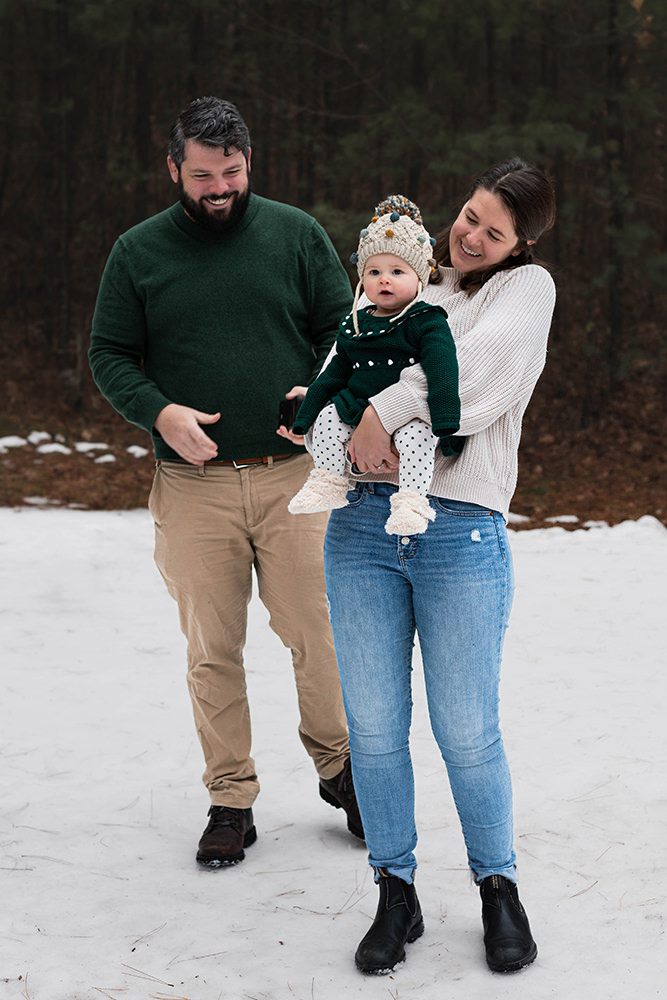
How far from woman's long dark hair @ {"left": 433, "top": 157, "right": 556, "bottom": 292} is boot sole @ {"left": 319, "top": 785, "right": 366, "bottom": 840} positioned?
1876mm

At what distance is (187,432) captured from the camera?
3.13 meters

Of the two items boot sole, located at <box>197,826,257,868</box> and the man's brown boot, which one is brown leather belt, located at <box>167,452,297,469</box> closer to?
the man's brown boot

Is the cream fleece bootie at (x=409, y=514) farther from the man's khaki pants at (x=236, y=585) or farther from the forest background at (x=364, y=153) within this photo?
the forest background at (x=364, y=153)

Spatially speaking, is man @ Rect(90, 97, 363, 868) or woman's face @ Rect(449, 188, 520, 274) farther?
man @ Rect(90, 97, 363, 868)

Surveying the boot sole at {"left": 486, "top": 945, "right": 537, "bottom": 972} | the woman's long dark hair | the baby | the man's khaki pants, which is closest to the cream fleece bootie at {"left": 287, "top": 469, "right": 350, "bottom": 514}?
the baby

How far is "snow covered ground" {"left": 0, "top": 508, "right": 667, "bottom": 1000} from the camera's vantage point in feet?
8.94

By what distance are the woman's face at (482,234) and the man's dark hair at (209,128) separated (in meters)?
0.85

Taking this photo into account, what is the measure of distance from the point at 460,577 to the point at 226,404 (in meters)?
1.15

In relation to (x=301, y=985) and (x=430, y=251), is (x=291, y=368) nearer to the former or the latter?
(x=430, y=251)

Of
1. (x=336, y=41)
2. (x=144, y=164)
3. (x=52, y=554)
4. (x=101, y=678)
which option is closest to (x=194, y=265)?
(x=101, y=678)

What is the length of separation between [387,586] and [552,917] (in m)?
1.18

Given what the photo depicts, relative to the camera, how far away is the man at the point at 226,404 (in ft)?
10.8

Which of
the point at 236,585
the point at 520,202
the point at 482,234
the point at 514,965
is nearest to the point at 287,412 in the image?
the point at 236,585

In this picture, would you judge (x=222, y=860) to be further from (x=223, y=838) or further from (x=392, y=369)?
(x=392, y=369)
